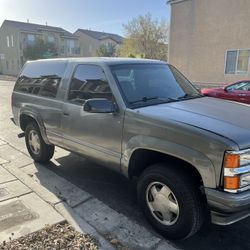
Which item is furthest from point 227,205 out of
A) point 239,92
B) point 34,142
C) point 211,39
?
A: point 211,39

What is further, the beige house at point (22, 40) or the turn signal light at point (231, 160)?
the beige house at point (22, 40)

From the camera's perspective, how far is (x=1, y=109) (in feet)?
38.8

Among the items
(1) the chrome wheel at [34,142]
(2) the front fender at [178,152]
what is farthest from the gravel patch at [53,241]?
(1) the chrome wheel at [34,142]

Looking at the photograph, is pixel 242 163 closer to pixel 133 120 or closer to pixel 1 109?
pixel 133 120

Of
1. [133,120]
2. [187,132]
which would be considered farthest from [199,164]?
[133,120]

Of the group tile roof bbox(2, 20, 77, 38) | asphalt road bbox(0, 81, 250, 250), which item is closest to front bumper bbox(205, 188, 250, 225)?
asphalt road bbox(0, 81, 250, 250)

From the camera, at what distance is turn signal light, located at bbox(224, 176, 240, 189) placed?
251 centimetres

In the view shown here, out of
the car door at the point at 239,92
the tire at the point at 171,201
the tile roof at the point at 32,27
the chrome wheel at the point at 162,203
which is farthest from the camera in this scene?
the tile roof at the point at 32,27

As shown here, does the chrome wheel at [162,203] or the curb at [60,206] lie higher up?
the chrome wheel at [162,203]

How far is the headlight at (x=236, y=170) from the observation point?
2.47m

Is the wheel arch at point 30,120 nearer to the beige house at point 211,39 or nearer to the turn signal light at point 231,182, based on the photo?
the turn signal light at point 231,182

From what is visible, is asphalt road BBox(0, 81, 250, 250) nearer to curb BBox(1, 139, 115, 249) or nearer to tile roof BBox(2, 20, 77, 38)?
curb BBox(1, 139, 115, 249)

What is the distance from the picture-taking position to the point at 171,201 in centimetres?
305

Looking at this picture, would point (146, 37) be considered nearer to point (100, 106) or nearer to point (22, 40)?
point (22, 40)
